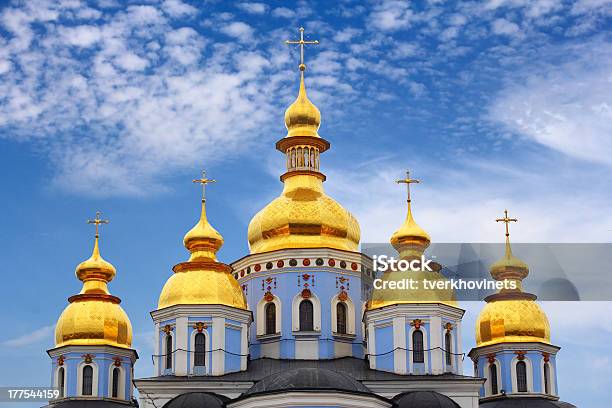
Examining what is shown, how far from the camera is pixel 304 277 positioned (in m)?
49.7

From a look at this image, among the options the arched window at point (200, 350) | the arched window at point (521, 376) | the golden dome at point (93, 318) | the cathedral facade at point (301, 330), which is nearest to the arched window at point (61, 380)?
the cathedral facade at point (301, 330)

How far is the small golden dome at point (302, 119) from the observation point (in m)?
53.8

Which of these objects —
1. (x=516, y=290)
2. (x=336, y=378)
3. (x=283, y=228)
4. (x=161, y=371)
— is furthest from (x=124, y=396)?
(x=516, y=290)

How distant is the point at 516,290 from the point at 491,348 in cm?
274

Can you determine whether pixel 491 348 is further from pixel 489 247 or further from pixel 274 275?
pixel 274 275

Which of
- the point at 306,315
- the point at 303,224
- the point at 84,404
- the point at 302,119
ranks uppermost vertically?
the point at 302,119

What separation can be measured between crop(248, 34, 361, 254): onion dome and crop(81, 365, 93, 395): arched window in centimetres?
765

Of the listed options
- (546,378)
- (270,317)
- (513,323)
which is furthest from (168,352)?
(546,378)

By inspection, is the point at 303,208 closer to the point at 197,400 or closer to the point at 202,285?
the point at 202,285

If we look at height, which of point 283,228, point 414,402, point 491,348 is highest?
point 283,228

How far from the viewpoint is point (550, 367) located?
5272 centimetres

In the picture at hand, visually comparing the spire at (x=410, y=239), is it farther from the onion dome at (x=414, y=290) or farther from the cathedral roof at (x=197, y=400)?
the cathedral roof at (x=197, y=400)

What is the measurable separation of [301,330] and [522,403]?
919 centimetres

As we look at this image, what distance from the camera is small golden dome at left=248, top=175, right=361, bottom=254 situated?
5075 centimetres
